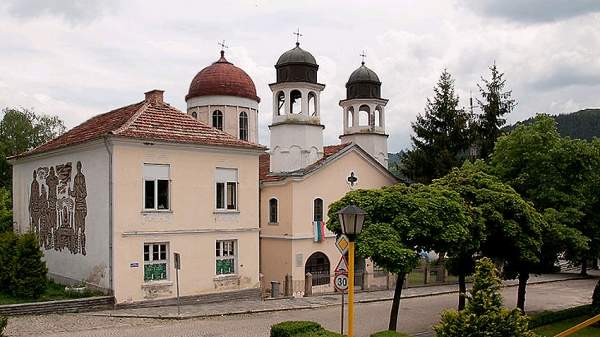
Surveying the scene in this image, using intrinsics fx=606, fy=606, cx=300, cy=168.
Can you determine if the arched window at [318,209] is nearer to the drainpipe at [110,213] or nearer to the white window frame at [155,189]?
the white window frame at [155,189]

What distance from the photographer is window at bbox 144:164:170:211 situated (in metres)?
24.3

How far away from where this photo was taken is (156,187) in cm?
2453

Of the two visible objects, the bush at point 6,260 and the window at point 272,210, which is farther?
the window at point 272,210

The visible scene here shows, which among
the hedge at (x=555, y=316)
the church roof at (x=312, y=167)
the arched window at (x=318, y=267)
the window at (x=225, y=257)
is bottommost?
the hedge at (x=555, y=316)

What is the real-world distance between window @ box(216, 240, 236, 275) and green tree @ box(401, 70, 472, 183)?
18094mm

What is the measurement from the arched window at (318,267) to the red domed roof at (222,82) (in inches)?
435

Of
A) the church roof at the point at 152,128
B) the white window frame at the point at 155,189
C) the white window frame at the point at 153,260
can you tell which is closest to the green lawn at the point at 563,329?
the church roof at the point at 152,128

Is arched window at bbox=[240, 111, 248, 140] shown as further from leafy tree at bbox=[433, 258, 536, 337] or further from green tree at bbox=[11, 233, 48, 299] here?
leafy tree at bbox=[433, 258, 536, 337]

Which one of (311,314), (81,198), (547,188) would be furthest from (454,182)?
(81,198)

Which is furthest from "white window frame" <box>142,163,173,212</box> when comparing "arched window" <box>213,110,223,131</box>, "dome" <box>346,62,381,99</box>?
"dome" <box>346,62,381,99</box>

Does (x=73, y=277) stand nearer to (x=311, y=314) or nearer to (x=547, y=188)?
(x=311, y=314)

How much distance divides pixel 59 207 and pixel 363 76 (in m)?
21.2

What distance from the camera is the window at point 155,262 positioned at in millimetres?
24109

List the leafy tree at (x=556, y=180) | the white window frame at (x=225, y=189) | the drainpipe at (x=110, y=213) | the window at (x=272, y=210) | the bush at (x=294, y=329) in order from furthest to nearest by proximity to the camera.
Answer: the window at (x=272, y=210)
the white window frame at (x=225, y=189)
the drainpipe at (x=110, y=213)
the leafy tree at (x=556, y=180)
the bush at (x=294, y=329)
